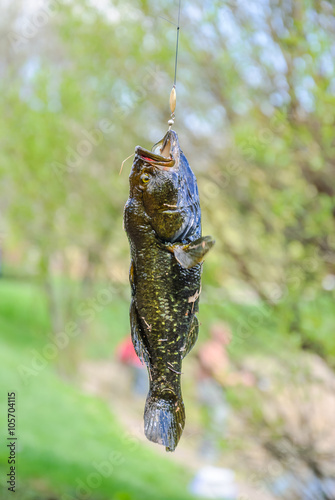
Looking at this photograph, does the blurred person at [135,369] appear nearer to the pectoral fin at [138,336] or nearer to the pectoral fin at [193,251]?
the pectoral fin at [138,336]

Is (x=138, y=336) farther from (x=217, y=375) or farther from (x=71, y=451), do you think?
(x=71, y=451)

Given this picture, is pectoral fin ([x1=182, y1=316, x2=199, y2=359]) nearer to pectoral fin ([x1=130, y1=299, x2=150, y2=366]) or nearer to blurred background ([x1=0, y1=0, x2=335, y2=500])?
pectoral fin ([x1=130, y1=299, x2=150, y2=366])

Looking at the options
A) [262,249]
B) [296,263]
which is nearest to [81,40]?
[262,249]

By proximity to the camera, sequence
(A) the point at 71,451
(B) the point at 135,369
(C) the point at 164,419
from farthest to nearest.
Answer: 1. (B) the point at 135,369
2. (A) the point at 71,451
3. (C) the point at 164,419

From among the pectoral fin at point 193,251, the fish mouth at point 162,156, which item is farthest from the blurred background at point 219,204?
the pectoral fin at point 193,251

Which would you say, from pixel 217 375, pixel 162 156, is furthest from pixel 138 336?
pixel 217 375

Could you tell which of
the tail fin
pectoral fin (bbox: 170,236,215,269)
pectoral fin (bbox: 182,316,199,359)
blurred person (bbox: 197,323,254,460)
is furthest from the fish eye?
blurred person (bbox: 197,323,254,460)
